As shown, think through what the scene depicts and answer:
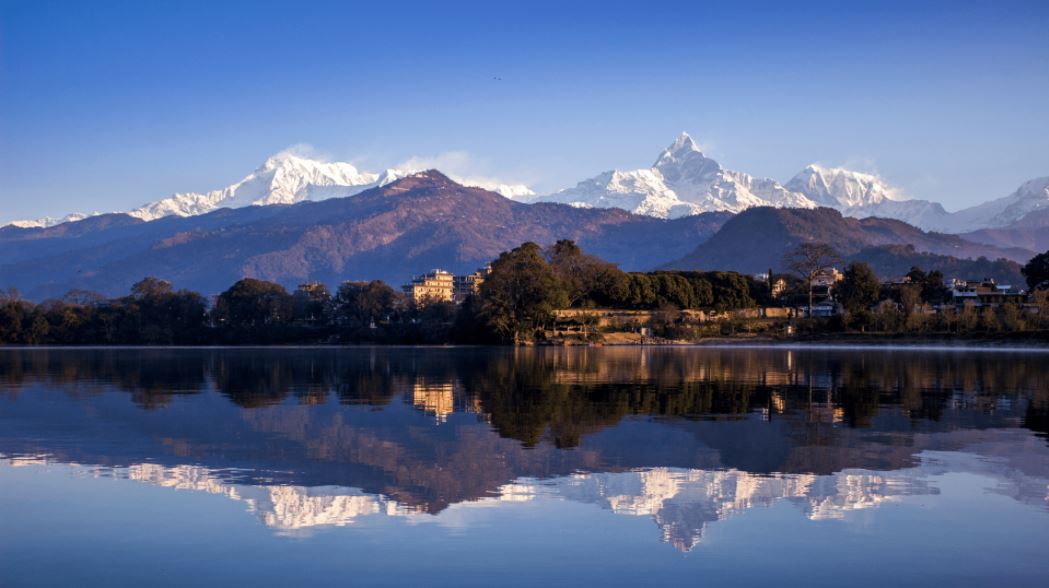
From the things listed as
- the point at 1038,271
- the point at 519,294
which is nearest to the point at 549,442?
the point at 519,294

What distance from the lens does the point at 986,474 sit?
61.9 feet

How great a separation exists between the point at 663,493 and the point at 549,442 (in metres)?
6.13

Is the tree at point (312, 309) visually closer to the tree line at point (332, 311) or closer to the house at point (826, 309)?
the tree line at point (332, 311)

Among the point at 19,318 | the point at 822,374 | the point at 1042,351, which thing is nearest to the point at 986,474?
the point at 822,374

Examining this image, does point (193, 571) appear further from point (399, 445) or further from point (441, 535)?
point (399, 445)

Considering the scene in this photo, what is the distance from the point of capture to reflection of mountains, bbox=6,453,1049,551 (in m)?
15.3

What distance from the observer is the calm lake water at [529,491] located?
12.7m

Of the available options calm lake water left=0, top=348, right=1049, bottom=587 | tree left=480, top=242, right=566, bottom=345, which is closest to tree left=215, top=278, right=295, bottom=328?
tree left=480, top=242, right=566, bottom=345

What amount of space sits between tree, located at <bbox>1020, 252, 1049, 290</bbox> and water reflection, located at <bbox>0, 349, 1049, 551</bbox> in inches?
3505

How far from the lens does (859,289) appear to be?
116 meters

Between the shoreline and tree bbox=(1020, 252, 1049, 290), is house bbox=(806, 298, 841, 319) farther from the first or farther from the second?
tree bbox=(1020, 252, 1049, 290)

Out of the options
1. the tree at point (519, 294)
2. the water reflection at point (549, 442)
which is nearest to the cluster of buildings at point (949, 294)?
the tree at point (519, 294)

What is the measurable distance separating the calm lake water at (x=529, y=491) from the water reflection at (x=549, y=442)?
0.10 metres

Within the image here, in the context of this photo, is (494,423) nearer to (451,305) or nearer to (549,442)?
(549,442)
